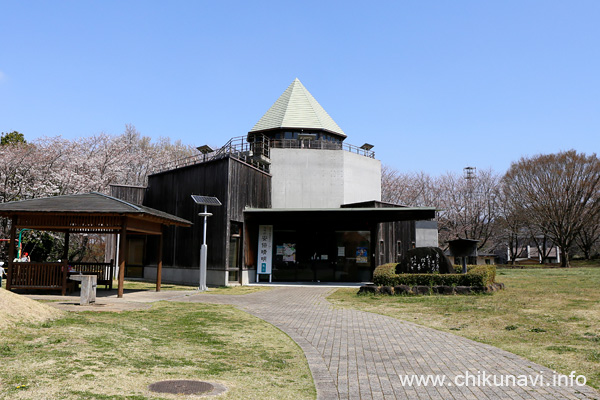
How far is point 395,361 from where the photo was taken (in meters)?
7.07

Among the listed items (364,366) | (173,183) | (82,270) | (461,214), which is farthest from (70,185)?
(461,214)

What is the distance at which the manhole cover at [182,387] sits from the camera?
202 inches

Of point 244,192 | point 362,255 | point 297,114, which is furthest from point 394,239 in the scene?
point 297,114

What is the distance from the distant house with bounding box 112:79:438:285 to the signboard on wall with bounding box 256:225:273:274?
0.17 feet

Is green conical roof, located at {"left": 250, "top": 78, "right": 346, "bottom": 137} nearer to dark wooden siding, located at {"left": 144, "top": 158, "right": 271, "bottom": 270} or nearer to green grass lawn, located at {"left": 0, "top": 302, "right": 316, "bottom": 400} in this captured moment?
dark wooden siding, located at {"left": 144, "top": 158, "right": 271, "bottom": 270}

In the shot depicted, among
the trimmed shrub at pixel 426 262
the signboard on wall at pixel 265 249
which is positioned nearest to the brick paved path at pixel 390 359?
the trimmed shrub at pixel 426 262

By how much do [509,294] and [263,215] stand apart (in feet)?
39.6

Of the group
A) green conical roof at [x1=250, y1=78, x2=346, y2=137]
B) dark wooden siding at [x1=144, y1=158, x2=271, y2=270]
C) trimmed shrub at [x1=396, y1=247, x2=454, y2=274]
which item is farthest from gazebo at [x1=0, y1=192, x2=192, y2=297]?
green conical roof at [x1=250, y1=78, x2=346, y2=137]

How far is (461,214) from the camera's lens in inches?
2158

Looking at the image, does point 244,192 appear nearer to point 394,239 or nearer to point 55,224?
point 55,224

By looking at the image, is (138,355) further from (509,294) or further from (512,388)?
(509,294)

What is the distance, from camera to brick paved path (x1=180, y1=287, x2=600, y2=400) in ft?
18.0

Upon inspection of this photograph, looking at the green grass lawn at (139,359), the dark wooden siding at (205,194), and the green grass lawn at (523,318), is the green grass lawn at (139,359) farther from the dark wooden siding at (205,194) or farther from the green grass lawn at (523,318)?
the dark wooden siding at (205,194)

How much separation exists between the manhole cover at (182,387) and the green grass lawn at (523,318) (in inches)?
180
